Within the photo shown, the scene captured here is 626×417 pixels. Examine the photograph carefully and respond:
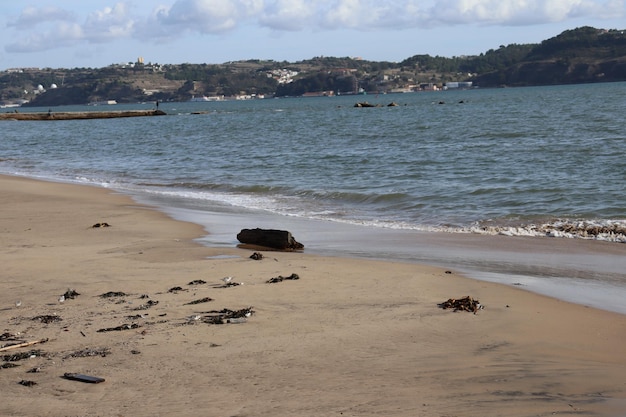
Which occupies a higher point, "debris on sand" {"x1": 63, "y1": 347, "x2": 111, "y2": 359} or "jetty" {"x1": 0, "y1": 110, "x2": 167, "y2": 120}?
"debris on sand" {"x1": 63, "y1": 347, "x2": 111, "y2": 359}

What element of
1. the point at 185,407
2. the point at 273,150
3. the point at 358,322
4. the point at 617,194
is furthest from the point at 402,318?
the point at 273,150

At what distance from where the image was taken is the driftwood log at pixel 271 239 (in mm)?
12141

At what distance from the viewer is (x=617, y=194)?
57.2 ft

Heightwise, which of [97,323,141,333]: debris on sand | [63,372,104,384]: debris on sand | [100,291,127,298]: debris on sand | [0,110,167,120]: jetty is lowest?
[0,110,167,120]: jetty

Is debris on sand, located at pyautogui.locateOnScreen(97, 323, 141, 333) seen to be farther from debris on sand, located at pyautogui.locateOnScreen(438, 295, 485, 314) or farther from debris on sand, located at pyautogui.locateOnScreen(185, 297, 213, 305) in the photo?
debris on sand, located at pyautogui.locateOnScreen(438, 295, 485, 314)

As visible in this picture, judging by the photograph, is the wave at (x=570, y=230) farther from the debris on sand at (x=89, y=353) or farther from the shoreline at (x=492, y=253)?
the debris on sand at (x=89, y=353)

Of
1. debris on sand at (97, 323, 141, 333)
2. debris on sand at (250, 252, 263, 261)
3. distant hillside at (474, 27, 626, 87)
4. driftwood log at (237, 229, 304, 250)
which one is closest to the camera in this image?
debris on sand at (97, 323, 141, 333)

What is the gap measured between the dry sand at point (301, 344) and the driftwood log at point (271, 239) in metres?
0.98

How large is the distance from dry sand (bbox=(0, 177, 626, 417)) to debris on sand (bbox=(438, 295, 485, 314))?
9cm

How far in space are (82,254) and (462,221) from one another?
23.7ft

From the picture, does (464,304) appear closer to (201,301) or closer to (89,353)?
(201,301)

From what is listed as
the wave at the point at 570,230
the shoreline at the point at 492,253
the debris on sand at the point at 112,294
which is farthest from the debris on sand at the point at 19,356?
the wave at the point at 570,230

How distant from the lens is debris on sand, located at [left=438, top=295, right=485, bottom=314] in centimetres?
803

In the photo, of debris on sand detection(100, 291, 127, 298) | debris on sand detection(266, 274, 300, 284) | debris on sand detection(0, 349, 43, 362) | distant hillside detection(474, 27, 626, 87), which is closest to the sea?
debris on sand detection(266, 274, 300, 284)
